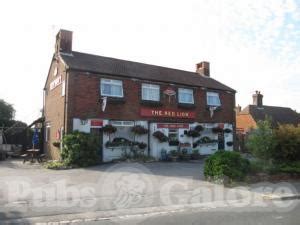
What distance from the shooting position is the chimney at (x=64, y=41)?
2370cm

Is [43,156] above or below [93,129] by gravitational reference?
below

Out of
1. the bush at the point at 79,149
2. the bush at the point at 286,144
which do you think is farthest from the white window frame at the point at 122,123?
the bush at the point at 286,144

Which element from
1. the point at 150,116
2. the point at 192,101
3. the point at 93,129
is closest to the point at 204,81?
the point at 192,101

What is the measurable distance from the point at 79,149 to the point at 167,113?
8.14 m

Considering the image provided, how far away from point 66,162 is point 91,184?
6.38 m

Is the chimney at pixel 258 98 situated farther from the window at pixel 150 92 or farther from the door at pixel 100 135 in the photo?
the door at pixel 100 135

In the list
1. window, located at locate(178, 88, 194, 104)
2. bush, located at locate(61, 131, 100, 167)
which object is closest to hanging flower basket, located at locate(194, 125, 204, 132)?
window, located at locate(178, 88, 194, 104)

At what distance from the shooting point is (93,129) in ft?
69.2

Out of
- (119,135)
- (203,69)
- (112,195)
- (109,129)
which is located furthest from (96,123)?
(203,69)

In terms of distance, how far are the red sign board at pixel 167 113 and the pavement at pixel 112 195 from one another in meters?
8.18

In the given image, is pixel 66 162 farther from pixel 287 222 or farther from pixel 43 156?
pixel 287 222

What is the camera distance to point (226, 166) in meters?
13.6

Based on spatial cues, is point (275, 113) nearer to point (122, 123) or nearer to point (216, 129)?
point (216, 129)

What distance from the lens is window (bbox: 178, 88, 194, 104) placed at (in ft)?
84.6
